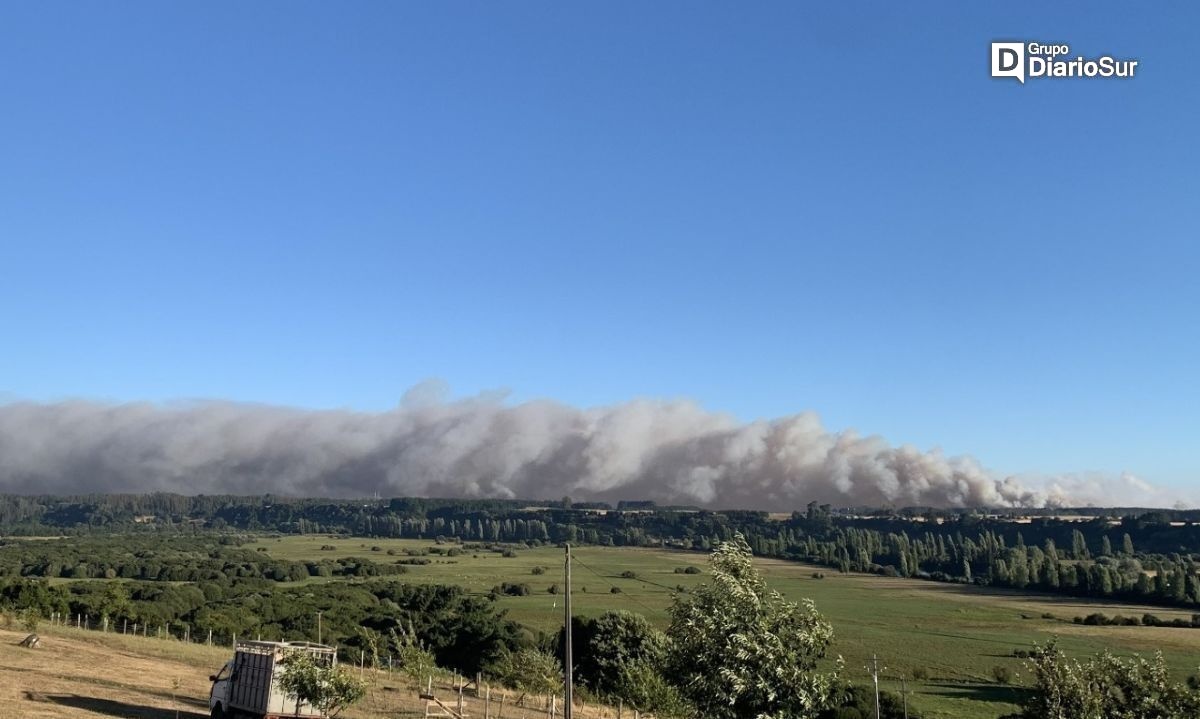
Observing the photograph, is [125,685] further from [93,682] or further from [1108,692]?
[1108,692]

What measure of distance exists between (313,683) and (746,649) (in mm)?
22553

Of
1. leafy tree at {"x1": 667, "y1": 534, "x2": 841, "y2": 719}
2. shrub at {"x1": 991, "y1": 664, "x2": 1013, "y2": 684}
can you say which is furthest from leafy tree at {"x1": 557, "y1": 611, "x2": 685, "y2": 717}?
shrub at {"x1": 991, "y1": 664, "x2": 1013, "y2": 684}

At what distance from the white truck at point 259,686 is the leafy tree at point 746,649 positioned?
2055 centimetres

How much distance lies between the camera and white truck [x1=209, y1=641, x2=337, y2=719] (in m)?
46.7

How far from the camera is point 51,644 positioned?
79.0 meters

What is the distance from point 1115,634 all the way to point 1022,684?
212 ft

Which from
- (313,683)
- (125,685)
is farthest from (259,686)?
(125,685)

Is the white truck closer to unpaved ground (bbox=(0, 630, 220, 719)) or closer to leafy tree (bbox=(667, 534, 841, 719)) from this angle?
unpaved ground (bbox=(0, 630, 220, 719))

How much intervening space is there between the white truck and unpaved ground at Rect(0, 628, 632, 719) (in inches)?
98.1

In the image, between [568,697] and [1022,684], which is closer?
[568,697]

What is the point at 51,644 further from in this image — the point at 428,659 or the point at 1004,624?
→ the point at 1004,624

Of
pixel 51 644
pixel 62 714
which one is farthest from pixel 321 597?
pixel 62 714

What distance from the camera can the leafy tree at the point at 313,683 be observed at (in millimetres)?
46062

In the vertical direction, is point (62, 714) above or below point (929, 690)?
above
